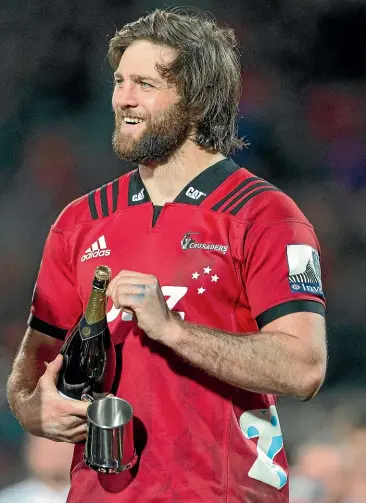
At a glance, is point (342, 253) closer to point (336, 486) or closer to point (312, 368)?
point (336, 486)

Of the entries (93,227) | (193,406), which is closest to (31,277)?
(93,227)

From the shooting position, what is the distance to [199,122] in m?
2.70

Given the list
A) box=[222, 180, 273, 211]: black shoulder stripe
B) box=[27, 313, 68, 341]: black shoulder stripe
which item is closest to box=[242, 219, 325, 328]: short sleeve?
box=[222, 180, 273, 211]: black shoulder stripe

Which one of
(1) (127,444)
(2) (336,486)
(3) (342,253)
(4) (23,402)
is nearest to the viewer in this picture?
(1) (127,444)

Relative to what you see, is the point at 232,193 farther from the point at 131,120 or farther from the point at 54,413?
the point at 54,413

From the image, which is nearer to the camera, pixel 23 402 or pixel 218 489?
pixel 218 489

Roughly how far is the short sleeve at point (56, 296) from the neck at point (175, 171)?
326 millimetres

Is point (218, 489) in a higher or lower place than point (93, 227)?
lower

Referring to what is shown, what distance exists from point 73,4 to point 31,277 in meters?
1.59

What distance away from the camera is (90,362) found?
2.37 meters

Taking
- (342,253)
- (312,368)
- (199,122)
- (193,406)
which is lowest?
(342,253)

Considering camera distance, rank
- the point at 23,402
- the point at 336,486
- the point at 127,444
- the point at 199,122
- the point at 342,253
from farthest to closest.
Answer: the point at 342,253, the point at 336,486, the point at 199,122, the point at 23,402, the point at 127,444

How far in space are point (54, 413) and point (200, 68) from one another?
1.18 m

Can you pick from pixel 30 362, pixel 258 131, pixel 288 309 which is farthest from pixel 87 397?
pixel 258 131
